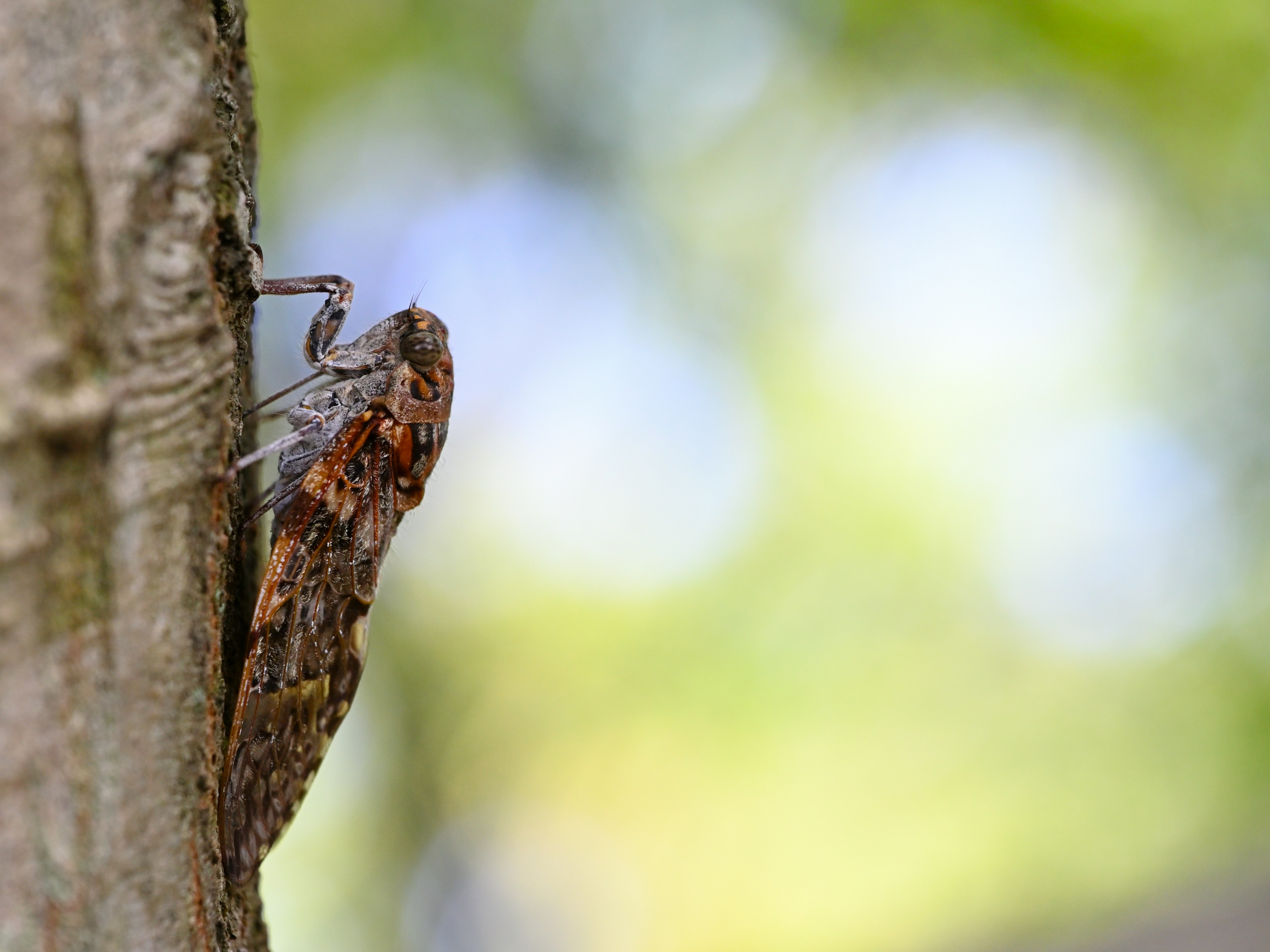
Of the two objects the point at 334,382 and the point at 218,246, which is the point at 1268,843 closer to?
the point at 334,382

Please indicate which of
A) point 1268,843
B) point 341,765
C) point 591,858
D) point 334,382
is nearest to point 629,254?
point 341,765

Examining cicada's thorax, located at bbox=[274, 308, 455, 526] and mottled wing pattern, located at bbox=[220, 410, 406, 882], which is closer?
mottled wing pattern, located at bbox=[220, 410, 406, 882]

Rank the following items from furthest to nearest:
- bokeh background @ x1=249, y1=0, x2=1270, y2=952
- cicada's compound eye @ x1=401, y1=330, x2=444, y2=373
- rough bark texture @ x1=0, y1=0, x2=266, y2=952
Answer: bokeh background @ x1=249, y1=0, x2=1270, y2=952
cicada's compound eye @ x1=401, y1=330, x2=444, y2=373
rough bark texture @ x1=0, y1=0, x2=266, y2=952

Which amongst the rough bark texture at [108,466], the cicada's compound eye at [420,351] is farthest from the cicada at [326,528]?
the rough bark texture at [108,466]

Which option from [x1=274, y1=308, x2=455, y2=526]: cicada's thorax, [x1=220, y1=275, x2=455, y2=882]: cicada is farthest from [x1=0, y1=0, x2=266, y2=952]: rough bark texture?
[x1=274, y1=308, x2=455, y2=526]: cicada's thorax

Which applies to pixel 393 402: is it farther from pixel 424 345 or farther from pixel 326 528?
pixel 326 528

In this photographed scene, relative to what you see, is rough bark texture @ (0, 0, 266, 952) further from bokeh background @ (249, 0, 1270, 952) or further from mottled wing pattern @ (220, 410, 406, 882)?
bokeh background @ (249, 0, 1270, 952)
